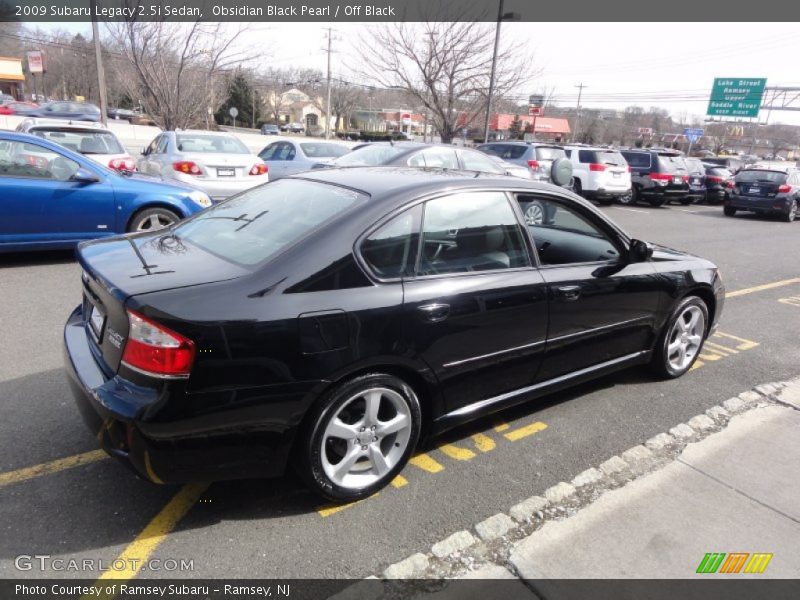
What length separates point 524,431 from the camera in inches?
138

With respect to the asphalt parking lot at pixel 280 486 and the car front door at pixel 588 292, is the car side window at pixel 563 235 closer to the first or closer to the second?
the car front door at pixel 588 292

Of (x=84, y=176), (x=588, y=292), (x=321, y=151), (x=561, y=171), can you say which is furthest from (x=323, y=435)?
(x=561, y=171)

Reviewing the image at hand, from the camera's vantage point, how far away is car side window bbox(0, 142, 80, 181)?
→ 237 inches

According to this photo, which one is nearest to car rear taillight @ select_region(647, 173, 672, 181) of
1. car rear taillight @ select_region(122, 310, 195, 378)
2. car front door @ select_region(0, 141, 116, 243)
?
car front door @ select_region(0, 141, 116, 243)

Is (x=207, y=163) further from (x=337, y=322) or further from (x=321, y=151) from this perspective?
(x=337, y=322)

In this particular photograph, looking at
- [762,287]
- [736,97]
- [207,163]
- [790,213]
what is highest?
[736,97]

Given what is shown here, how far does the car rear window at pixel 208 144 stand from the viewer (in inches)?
395

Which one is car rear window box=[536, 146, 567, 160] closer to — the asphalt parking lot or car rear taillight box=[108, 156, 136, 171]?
car rear taillight box=[108, 156, 136, 171]

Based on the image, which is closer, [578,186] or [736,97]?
[578,186]

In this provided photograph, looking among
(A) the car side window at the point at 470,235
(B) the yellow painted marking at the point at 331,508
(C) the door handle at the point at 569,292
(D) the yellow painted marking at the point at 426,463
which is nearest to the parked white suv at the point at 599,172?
(C) the door handle at the point at 569,292

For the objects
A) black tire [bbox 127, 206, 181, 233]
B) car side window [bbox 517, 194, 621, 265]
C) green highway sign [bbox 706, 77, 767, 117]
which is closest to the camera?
car side window [bbox 517, 194, 621, 265]

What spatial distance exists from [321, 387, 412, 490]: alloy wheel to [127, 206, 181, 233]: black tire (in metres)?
5.04

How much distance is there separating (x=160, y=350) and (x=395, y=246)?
3.88 feet
